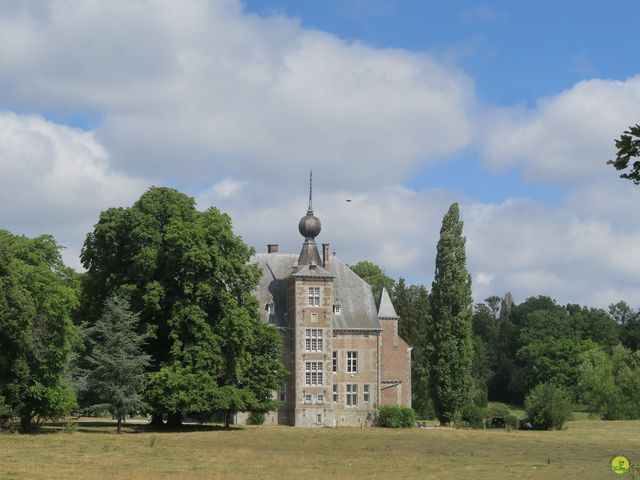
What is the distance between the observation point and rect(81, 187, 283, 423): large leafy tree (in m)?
50.3

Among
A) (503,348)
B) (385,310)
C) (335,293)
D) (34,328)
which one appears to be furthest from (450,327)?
(503,348)

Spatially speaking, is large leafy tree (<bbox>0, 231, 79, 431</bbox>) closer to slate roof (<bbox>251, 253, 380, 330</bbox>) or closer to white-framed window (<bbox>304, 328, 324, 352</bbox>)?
white-framed window (<bbox>304, 328, 324, 352</bbox>)

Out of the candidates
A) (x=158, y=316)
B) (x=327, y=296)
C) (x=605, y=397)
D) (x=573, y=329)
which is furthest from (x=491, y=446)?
(x=573, y=329)

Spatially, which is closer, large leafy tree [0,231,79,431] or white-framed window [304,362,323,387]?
large leafy tree [0,231,79,431]

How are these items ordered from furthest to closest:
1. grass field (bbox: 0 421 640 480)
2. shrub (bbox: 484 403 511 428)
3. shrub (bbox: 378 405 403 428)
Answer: shrub (bbox: 484 403 511 428), shrub (bbox: 378 405 403 428), grass field (bbox: 0 421 640 480)

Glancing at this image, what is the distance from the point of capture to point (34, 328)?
41.9m

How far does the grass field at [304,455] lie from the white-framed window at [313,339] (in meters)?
12.5

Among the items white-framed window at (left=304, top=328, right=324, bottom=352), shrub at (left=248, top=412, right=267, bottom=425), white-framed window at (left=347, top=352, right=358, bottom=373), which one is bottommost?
shrub at (left=248, top=412, right=267, bottom=425)

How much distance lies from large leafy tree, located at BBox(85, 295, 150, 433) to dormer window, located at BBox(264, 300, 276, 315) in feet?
55.2

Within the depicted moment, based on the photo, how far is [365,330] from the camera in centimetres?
6625

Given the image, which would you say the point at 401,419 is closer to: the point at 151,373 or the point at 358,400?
the point at 358,400

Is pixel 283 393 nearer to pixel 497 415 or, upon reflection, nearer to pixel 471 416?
pixel 471 416

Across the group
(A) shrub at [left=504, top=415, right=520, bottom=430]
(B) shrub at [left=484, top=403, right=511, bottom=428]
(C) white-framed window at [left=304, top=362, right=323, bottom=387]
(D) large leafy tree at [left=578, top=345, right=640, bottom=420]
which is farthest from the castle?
(D) large leafy tree at [left=578, top=345, right=640, bottom=420]

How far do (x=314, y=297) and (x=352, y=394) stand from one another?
7314 millimetres
